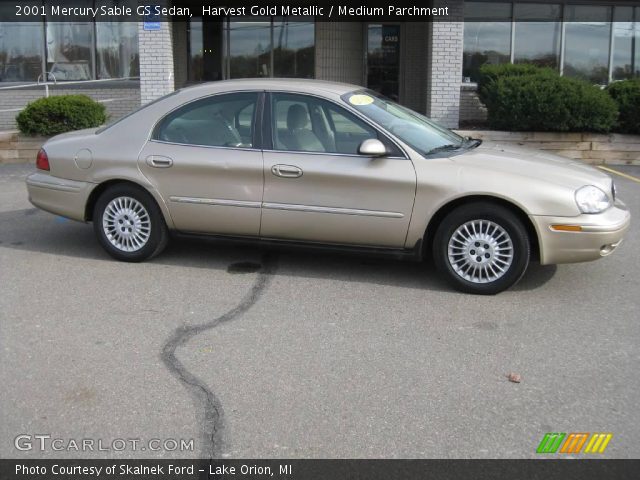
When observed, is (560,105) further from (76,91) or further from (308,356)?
(76,91)

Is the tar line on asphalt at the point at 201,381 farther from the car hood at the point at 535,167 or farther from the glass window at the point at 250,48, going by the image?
the glass window at the point at 250,48

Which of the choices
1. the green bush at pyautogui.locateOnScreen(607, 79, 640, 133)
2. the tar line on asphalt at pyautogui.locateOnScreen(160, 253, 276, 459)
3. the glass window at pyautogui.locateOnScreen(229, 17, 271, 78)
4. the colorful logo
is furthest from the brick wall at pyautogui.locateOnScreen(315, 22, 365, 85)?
the colorful logo

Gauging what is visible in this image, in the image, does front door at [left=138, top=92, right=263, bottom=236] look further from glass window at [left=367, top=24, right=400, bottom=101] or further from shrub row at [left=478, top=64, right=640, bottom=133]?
glass window at [left=367, top=24, right=400, bottom=101]

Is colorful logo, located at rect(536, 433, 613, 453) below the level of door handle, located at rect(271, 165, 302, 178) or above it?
below

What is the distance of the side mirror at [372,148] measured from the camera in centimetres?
562

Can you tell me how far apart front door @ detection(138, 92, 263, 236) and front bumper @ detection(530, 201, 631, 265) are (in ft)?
7.37

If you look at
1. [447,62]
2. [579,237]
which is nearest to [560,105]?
[447,62]

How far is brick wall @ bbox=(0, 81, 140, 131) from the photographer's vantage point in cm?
1638

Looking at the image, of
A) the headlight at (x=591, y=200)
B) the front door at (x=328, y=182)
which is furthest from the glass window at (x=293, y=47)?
the headlight at (x=591, y=200)

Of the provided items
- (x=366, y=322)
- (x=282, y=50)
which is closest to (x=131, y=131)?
(x=366, y=322)

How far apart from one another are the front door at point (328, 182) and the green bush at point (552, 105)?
730cm

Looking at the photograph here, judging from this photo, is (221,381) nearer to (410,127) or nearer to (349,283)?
(349,283)

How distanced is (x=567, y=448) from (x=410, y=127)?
333cm

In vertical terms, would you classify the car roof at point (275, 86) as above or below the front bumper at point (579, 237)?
above
